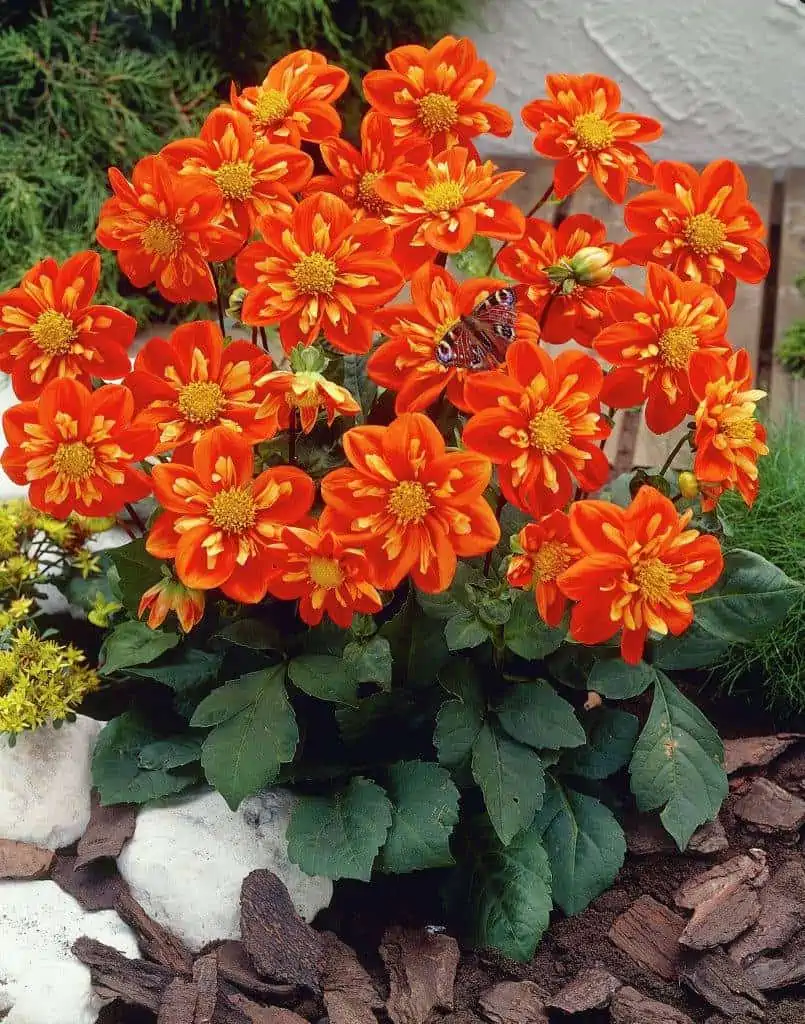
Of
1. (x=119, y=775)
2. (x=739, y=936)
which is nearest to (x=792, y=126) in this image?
(x=739, y=936)

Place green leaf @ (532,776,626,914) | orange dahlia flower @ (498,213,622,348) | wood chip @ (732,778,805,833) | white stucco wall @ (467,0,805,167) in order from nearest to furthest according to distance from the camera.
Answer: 1. orange dahlia flower @ (498,213,622,348)
2. green leaf @ (532,776,626,914)
3. wood chip @ (732,778,805,833)
4. white stucco wall @ (467,0,805,167)

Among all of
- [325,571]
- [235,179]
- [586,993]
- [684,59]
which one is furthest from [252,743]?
[684,59]

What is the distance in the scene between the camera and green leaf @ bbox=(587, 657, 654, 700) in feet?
4.58

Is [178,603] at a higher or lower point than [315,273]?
lower

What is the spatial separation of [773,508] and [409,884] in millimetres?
854

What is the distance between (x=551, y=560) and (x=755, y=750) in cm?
70

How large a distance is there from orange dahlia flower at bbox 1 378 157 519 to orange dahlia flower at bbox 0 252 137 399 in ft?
0.23

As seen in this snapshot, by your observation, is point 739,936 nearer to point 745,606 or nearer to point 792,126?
point 745,606

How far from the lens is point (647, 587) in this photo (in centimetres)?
106

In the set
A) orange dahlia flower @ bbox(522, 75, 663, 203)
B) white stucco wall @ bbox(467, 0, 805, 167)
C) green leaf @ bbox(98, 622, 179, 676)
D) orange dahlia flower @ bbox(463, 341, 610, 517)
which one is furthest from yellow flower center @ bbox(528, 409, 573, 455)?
white stucco wall @ bbox(467, 0, 805, 167)

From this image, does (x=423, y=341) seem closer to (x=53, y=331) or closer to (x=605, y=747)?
(x=53, y=331)

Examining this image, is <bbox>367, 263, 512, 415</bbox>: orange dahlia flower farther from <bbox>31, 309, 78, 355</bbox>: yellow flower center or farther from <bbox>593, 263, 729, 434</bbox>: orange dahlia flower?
<bbox>31, 309, 78, 355</bbox>: yellow flower center

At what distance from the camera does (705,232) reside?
124cm

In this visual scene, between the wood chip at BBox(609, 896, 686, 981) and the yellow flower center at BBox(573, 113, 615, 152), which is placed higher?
the yellow flower center at BBox(573, 113, 615, 152)
